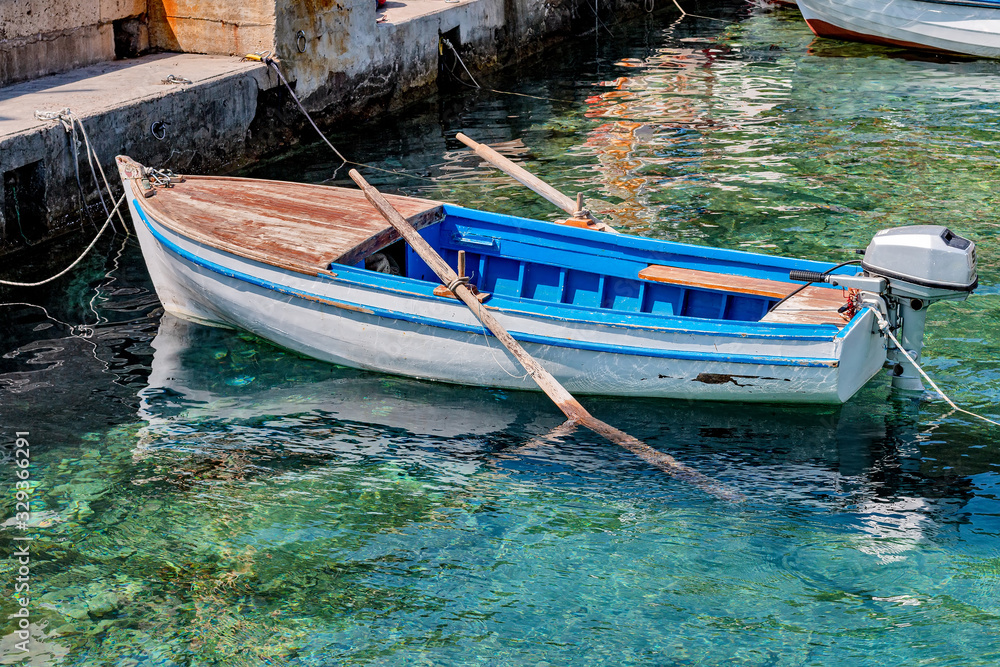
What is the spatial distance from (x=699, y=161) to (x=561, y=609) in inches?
318

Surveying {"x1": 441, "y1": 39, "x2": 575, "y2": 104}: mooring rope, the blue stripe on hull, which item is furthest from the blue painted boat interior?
{"x1": 441, "y1": 39, "x2": 575, "y2": 104}: mooring rope

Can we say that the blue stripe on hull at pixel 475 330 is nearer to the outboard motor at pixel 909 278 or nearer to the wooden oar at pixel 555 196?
the outboard motor at pixel 909 278

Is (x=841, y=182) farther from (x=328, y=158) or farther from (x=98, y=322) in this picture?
(x=98, y=322)

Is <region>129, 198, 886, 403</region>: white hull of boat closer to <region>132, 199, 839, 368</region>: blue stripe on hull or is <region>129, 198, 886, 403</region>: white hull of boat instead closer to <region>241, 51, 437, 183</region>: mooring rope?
<region>132, 199, 839, 368</region>: blue stripe on hull

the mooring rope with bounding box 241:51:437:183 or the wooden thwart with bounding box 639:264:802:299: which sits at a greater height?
the mooring rope with bounding box 241:51:437:183

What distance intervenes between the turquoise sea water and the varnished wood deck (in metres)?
0.93

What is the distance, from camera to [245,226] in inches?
321

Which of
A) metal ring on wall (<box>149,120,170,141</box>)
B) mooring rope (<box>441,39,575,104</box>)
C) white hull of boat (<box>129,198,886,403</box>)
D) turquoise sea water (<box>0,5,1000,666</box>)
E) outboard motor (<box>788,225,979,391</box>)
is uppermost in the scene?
mooring rope (<box>441,39,575,104</box>)

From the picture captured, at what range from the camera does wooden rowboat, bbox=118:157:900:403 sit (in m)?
6.77

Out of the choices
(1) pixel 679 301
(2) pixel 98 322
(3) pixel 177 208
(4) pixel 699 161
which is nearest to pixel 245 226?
(3) pixel 177 208

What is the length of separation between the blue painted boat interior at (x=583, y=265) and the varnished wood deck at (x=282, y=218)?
268 mm

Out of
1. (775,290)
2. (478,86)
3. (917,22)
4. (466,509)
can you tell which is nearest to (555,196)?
(775,290)

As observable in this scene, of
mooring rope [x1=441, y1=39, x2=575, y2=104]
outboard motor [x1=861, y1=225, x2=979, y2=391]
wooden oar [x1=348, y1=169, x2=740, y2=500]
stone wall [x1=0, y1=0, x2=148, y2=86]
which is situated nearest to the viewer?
outboard motor [x1=861, y1=225, x2=979, y2=391]

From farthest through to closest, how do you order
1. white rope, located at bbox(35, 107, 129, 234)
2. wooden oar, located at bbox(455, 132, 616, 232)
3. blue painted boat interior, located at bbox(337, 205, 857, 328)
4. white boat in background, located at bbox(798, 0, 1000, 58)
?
white boat in background, located at bbox(798, 0, 1000, 58)
white rope, located at bbox(35, 107, 129, 234)
wooden oar, located at bbox(455, 132, 616, 232)
blue painted boat interior, located at bbox(337, 205, 857, 328)
